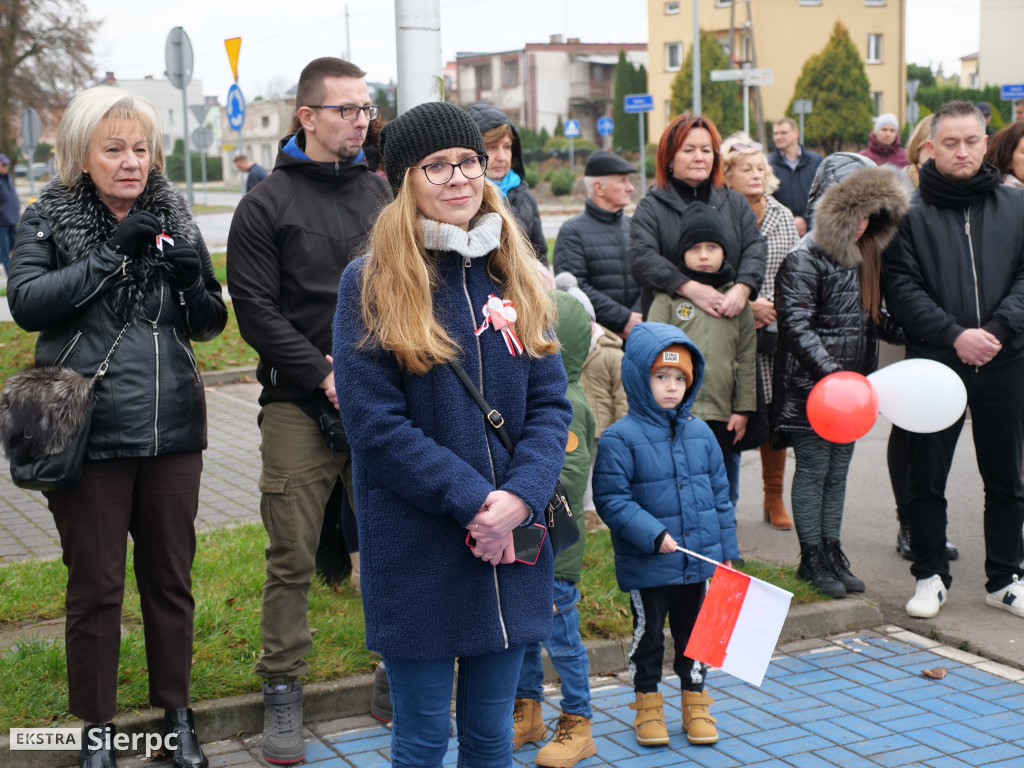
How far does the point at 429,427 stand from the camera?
2963 millimetres

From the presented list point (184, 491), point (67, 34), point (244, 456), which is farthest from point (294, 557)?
point (67, 34)

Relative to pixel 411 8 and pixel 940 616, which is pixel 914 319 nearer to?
pixel 940 616

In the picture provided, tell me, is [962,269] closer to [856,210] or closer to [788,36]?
[856,210]

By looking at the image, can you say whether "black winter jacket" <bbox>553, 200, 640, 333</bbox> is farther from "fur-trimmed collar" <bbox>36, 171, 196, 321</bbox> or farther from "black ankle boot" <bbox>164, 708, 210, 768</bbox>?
"black ankle boot" <bbox>164, 708, 210, 768</bbox>

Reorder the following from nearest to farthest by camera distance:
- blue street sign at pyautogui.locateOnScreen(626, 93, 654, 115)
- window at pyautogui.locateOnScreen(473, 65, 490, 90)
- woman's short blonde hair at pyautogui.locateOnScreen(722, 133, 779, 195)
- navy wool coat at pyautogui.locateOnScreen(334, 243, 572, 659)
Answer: navy wool coat at pyautogui.locateOnScreen(334, 243, 572, 659)
woman's short blonde hair at pyautogui.locateOnScreen(722, 133, 779, 195)
blue street sign at pyautogui.locateOnScreen(626, 93, 654, 115)
window at pyautogui.locateOnScreen(473, 65, 490, 90)

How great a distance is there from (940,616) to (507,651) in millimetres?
3367

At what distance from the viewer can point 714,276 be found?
5.80 metres

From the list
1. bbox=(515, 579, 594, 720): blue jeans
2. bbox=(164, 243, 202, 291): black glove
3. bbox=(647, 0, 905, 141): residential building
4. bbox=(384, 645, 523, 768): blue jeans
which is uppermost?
bbox=(647, 0, 905, 141): residential building

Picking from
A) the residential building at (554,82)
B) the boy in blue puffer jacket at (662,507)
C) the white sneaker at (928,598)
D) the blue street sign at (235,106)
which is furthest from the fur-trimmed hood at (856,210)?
the residential building at (554,82)

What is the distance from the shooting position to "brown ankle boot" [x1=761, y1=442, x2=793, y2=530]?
23.2 feet

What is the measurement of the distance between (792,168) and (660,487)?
8.01 meters

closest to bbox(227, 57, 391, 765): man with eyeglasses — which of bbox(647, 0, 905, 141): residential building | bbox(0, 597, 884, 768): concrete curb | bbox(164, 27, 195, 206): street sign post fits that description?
bbox(0, 597, 884, 768): concrete curb

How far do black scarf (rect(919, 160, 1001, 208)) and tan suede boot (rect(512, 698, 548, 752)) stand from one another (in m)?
3.17

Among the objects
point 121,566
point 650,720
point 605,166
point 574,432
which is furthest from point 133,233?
point 605,166
